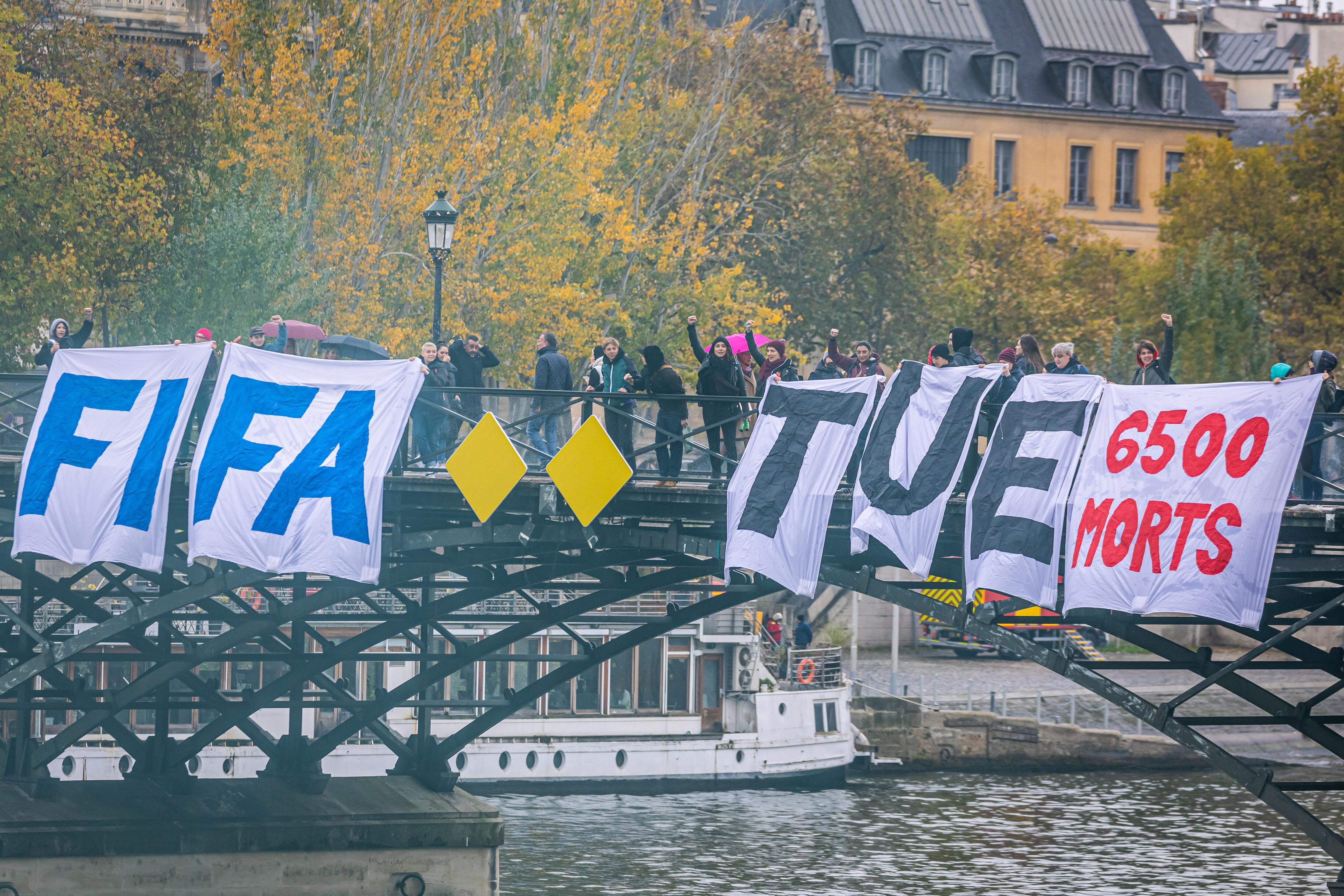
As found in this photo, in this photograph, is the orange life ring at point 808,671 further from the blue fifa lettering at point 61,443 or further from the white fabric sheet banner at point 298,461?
the blue fifa lettering at point 61,443

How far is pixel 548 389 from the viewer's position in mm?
25703

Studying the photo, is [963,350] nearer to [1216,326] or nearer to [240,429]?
[240,429]

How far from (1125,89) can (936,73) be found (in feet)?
29.7

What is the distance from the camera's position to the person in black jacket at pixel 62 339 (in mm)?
24641

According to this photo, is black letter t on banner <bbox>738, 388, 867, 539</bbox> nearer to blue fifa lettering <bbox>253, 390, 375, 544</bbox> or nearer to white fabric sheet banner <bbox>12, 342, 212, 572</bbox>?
blue fifa lettering <bbox>253, 390, 375, 544</bbox>

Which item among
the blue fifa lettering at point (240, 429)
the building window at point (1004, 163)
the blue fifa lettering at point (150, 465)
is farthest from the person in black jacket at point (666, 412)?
the building window at point (1004, 163)

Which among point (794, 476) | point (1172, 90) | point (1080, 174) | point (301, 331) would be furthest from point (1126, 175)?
point (794, 476)

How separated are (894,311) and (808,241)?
386 cm

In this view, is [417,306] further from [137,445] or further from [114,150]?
[137,445]

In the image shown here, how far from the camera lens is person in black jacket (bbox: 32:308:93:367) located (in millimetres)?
24641

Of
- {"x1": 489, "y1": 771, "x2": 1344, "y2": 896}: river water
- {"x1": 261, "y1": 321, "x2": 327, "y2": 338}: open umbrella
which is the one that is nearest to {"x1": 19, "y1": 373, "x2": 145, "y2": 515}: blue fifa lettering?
{"x1": 261, "y1": 321, "x2": 327, "y2": 338}: open umbrella

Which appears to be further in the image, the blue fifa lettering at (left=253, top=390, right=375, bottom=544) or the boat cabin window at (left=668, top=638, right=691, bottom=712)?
the boat cabin window at (left=668, top=638, right=691, bottom=712)

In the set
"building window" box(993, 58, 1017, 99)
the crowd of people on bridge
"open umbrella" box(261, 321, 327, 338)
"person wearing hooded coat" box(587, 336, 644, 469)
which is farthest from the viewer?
"building window" box(993, 58, 1017, 99)

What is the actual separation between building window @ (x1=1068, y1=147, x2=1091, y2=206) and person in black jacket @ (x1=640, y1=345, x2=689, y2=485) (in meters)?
65.9
